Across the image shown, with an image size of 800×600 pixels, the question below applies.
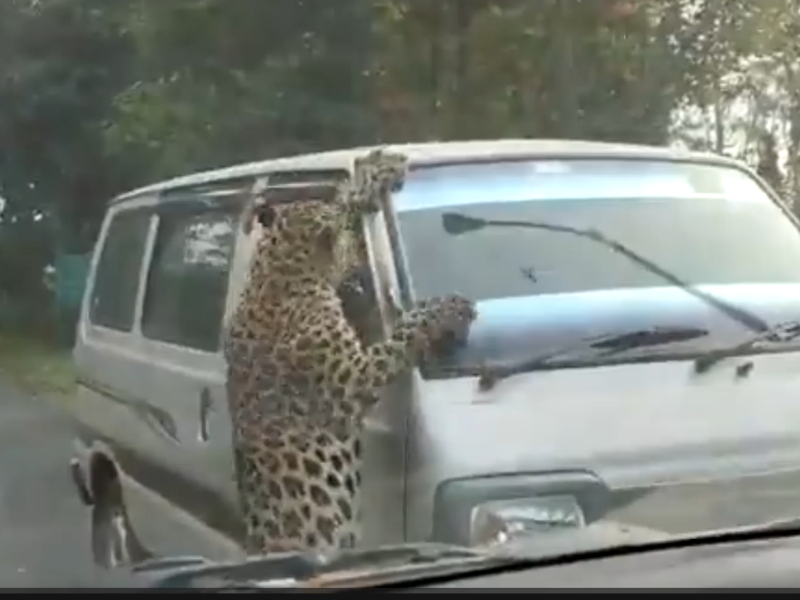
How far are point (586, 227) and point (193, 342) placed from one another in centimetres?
88

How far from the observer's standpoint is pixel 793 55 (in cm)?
378

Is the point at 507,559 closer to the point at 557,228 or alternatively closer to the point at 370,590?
the point at 370,590

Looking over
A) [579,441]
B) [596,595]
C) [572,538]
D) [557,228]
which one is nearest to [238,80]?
[557,228]

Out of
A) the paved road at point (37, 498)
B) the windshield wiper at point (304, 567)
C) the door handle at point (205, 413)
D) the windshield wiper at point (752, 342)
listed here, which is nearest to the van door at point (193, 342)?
the door handle at point (205, 413)

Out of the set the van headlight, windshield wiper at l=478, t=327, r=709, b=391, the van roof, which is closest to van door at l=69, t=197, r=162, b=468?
the van roof

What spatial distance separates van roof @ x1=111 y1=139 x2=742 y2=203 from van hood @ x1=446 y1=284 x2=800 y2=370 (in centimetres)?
37

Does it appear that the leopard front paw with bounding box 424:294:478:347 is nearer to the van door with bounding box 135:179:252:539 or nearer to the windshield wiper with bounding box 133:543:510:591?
the van door with bounding box 135:179:252:539

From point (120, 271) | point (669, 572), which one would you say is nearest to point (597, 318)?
point (669, 572)

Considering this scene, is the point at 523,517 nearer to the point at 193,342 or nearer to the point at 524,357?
the point at 524,357

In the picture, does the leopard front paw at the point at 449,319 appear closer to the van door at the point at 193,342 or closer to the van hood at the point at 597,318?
the van hood at the point at 597,318

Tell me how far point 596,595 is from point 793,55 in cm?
232

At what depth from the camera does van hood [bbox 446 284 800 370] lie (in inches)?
106

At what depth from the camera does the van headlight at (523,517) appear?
7.64 ft

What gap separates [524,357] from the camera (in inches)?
105
